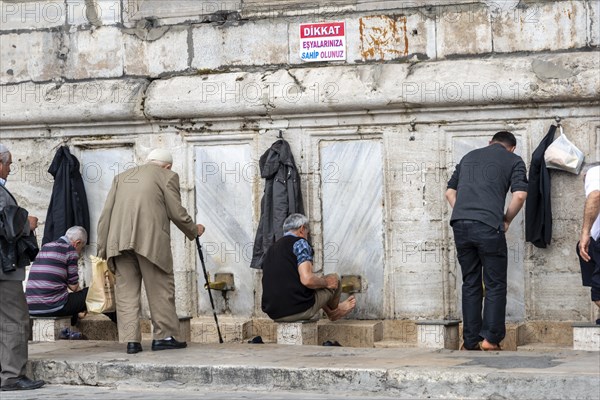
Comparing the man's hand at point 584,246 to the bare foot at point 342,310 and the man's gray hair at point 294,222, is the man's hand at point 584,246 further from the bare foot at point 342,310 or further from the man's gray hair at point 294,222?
the man's gray hair at point 294,222

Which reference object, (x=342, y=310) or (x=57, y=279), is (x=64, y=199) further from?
(x=342, y=310)

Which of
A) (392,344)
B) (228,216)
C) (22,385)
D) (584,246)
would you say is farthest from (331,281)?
(22,385)

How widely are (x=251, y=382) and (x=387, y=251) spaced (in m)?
2.78

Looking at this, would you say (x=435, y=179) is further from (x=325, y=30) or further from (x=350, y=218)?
(x=325, y=30)

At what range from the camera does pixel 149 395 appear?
9.84 metres

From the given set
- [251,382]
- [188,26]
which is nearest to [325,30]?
[188,26]

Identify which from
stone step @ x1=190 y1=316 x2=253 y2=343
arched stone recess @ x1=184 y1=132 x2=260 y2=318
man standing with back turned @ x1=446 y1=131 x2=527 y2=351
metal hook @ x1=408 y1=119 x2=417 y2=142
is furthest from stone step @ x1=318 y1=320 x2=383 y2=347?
metal hook @ x1=408 y1=119 x2=417 y2=142

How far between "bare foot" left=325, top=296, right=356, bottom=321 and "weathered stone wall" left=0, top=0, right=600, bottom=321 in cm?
27

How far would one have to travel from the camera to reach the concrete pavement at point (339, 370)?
9.19 m

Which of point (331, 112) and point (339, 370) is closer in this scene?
point (339, 370)

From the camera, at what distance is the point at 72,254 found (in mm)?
12531

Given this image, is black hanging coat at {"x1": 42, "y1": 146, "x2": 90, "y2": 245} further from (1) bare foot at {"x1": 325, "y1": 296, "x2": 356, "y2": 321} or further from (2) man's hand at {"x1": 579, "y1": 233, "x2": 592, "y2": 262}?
(2) man's hand at {"x1": 579, "y1": 233, "x2": 592, "y2": 262}

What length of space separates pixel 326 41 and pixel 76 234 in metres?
2.75

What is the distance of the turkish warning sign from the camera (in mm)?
12562
